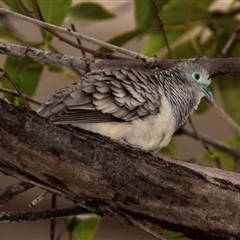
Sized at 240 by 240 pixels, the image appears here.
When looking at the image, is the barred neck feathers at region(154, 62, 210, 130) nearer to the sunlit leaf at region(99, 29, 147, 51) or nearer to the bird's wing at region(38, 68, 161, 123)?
the bird's wing at region(38, 68, 161, 123)

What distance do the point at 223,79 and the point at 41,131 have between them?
727 mm

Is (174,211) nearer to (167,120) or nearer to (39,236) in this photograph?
(167,120)

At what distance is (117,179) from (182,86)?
0.32 m

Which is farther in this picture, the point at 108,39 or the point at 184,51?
the point at 108,39

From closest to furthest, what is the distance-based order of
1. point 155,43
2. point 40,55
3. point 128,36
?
point 40,55
point 128,36
point 155,43

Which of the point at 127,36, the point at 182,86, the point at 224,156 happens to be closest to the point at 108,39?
the point at 127,36

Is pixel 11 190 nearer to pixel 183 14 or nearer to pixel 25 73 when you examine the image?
pixel 25 73

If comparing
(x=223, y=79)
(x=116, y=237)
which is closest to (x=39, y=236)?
(x=116, y=237)

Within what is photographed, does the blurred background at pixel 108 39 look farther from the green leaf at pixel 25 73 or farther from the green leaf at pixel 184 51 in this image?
the green leaf at pixel 25 73

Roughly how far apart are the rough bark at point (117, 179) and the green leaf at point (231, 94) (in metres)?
0.55

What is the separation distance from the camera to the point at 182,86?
0.90 m

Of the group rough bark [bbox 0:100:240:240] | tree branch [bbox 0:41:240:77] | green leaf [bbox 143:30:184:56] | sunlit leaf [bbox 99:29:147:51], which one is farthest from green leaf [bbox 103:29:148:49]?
rough bark [bbox 0:100:240:240]

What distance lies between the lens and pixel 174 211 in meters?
0.64

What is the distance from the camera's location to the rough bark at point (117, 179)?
0.61m
